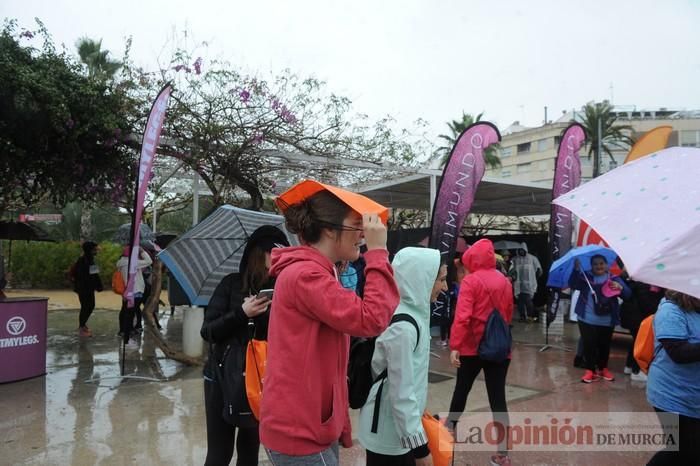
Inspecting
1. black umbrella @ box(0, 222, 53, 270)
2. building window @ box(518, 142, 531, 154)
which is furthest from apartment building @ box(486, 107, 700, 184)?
black umbrella @ box(0, 222, 53, 270)

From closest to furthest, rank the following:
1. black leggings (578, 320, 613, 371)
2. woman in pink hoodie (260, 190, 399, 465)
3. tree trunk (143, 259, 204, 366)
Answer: woman in pink hoodie (260, 190, 399, 465) → black leggings (578, 320, 613, 371) → tree trunk (143, 259, 204, 366)

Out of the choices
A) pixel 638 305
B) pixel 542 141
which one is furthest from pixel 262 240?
pixel 542 141

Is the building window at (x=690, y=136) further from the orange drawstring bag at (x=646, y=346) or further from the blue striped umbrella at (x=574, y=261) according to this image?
the orange drawstring bag at (x=646, y=346)

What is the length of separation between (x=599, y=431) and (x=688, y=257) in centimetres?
373

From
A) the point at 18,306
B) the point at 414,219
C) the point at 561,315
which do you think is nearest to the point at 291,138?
the point at 18,306

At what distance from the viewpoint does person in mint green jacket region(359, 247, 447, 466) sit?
231 cm

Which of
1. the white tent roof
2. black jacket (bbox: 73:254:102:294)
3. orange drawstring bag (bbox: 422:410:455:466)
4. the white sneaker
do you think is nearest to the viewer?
orange drawstring bag (bbox: 422:410:455:466)

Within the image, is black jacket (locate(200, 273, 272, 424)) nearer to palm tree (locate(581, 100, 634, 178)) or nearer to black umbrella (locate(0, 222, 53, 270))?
black umbrella (locate(0, 222, 53, 270))

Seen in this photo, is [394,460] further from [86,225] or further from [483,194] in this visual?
[86,225]

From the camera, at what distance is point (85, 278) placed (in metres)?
9.36

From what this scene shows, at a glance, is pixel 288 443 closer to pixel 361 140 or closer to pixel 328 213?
pixel 328 213

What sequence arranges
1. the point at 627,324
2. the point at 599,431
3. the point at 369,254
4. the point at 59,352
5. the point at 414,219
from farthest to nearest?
the point at 414,219
the point at 59,352
the point at 627,324
the point at 599,431
the point at 369,254

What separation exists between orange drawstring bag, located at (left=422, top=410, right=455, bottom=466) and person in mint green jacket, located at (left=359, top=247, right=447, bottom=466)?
0.23ft

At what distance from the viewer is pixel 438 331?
9.88 m
